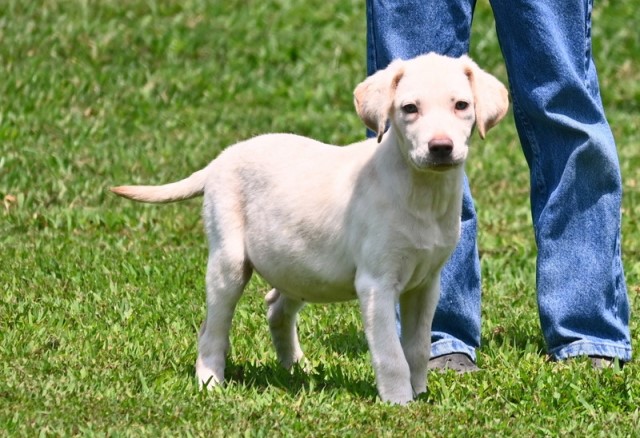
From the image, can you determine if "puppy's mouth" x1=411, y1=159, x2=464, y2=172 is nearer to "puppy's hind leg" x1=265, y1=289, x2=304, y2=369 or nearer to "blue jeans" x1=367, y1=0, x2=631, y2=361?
"blue jeans" x1=367, y1=0, x2=631, y2=361

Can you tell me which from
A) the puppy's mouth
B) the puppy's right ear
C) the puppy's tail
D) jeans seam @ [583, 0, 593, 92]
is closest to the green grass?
the puppy's tail

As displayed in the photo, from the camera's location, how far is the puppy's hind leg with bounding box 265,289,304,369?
18.4ft

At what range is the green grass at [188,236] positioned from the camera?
4.72 meters

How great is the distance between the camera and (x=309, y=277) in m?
5.05

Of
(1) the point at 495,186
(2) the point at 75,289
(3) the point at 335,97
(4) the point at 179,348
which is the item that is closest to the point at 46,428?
(4) the point at 179,348

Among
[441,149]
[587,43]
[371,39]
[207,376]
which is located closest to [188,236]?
[371,39]

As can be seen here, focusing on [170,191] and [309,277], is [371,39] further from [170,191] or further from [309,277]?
[309,277]

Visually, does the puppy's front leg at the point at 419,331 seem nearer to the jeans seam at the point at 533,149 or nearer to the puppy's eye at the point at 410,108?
the puppy's eye at the point at 410,108

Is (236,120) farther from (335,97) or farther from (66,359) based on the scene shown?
(66,359)

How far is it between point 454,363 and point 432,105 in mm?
1369

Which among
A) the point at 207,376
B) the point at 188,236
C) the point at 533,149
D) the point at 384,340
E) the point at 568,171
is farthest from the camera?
the point at 188,236

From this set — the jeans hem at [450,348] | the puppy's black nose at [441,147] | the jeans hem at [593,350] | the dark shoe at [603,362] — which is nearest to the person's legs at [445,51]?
the jeans hem at [450,348]

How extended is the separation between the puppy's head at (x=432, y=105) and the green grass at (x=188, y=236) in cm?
91

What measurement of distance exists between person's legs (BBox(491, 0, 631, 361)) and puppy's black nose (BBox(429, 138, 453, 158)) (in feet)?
3.83
